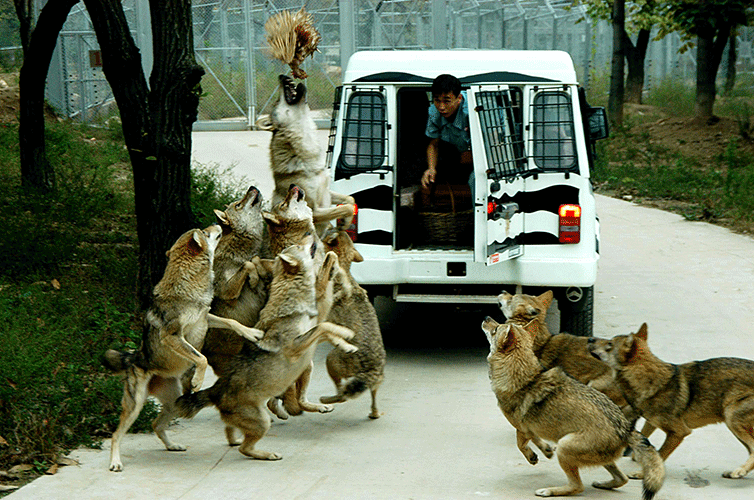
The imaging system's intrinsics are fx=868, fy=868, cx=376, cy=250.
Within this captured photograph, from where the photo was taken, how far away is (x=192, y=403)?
17.7 feet

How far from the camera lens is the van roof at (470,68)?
7.48 m

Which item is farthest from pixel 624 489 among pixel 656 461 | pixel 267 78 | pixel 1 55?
pixel 1 55

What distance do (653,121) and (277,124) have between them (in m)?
17.7

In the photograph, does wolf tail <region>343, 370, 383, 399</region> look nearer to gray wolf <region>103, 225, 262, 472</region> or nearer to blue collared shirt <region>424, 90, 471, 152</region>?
gray wolf <region>103, 225, 262, 472</region>

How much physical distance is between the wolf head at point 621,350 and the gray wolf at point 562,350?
0.65ft

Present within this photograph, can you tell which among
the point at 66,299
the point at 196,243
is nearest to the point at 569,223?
the point at 196,243

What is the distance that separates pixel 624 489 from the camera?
16.3 feet

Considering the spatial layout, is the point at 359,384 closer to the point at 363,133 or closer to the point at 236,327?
the point at 236,327

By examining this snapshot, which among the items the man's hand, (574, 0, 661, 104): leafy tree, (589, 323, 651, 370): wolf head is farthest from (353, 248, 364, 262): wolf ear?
(574, 0, 661, 104): leafy tree

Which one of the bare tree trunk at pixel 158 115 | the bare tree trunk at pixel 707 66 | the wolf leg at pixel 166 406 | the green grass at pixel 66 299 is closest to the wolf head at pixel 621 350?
the wolf leg at pixel 166 406

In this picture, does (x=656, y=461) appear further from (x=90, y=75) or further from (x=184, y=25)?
(x=90, y=75)

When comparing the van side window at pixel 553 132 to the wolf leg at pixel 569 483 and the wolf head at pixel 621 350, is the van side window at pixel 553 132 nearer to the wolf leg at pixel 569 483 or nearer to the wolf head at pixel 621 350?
the wolf head at pixel 621 350

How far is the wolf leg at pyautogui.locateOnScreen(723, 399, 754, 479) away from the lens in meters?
4.96

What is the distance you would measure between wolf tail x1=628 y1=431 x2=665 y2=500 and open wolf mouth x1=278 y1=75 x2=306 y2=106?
341cm
